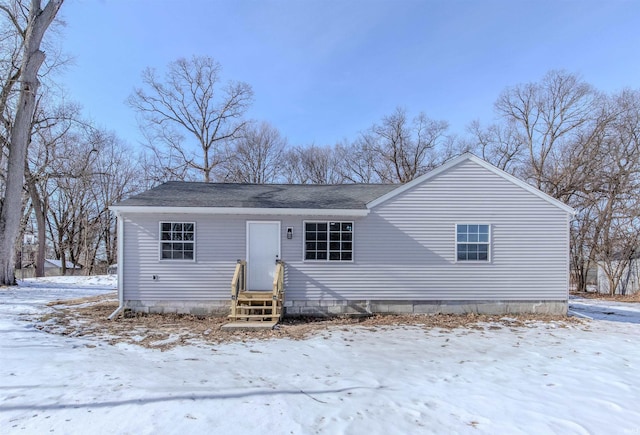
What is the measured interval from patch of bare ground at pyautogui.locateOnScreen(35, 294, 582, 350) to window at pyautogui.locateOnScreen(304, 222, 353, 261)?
1.61 metres

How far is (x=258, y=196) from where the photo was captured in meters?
10.1

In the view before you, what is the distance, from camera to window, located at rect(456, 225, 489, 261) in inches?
380

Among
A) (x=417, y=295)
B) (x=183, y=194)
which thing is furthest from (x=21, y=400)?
(x=417, y=295)

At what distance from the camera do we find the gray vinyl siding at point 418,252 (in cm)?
920

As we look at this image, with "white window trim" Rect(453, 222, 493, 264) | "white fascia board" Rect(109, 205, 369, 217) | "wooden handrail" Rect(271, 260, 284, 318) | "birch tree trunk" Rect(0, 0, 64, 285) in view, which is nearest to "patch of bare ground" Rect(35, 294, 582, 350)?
"wooden handrail" Rect(271, 260, 284, 318)

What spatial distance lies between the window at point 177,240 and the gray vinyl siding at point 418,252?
0.50 ft

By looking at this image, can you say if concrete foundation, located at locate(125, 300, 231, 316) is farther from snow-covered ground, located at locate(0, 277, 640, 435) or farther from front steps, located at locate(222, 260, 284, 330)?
snow-covered ground, located at locate(0, 277, 640, 435)

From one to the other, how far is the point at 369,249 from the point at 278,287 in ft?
8.63

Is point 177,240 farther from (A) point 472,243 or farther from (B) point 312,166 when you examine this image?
(B) point 312,166

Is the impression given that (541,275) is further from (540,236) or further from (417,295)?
(417,295)

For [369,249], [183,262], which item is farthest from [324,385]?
[183,262]

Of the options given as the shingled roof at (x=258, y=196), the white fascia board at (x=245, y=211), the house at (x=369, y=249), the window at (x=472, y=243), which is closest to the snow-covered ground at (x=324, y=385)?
the house at (x=369, y=249)

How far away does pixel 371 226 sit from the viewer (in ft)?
31.4

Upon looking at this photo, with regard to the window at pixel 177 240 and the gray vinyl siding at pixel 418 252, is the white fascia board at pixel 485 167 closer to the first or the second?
the gray vinyl siding at pixel 418 252
